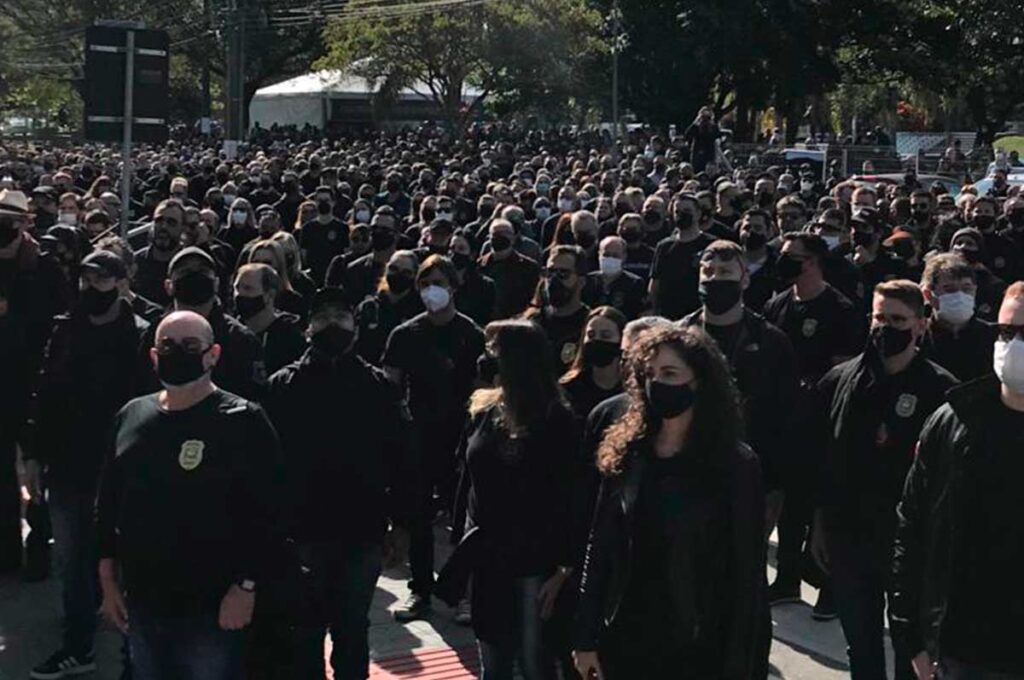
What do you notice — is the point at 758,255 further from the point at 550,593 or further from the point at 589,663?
the point at 589,663

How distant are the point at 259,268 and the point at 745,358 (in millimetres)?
2541

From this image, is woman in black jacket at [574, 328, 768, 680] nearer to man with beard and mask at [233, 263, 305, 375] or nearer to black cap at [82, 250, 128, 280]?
black cap at [82, 250, 128, 280]

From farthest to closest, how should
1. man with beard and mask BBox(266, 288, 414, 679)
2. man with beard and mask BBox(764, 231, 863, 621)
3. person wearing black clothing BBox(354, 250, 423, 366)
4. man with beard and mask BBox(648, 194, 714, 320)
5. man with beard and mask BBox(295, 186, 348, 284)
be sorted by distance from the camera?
man with beard and mask BBox(295, 186, 348, 284) → man with beard and mask BBox(648, 194, 714, 320) → person wearing black clothing BBox(354, 250, 423, 366) → man with beard and mask BBox(764, 231, 863, 621) → man with beard and mask BBox(266, 288, 414, 679)

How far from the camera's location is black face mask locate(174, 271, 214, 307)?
248 inches

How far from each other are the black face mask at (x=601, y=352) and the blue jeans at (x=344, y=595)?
121 centimetres

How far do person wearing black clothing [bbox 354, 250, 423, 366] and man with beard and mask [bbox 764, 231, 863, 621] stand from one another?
7.39ft

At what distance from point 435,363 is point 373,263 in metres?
3.46

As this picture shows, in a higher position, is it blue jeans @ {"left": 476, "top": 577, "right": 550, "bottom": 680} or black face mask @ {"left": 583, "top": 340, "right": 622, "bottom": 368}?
black face mask @ {"left": 583, "top": 340, "right": 622, "bottom": 368}

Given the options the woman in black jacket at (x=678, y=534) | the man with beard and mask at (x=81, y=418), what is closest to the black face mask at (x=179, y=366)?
the woman in black jacket at (x=678, y=534)

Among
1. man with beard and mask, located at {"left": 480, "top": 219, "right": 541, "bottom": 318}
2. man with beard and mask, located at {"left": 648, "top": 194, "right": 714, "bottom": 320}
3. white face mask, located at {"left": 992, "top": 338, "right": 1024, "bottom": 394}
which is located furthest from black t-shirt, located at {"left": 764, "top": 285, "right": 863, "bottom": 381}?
white face mask, located at {"left": 992, "top": 338, "right": 1024, "bottom": 394}

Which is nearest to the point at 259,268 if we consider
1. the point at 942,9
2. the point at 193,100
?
the point at 942,9

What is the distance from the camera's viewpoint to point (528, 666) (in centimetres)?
558

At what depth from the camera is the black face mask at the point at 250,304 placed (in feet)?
24.8

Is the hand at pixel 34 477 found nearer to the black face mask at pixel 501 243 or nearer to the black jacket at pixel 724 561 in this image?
the black jacket at pixel 724 561
